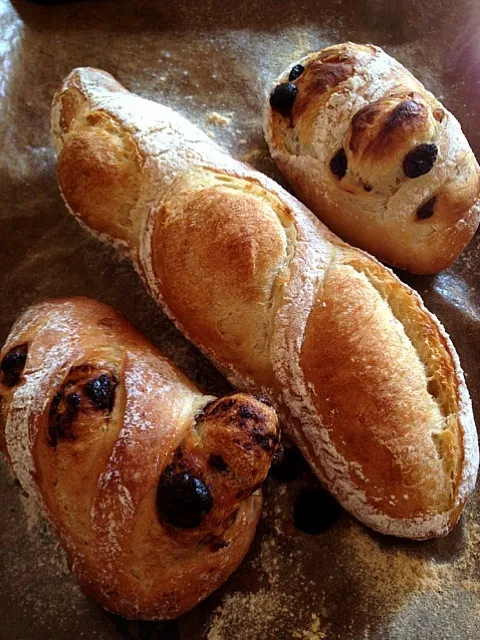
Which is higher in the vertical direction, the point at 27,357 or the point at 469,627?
the point at 469,627

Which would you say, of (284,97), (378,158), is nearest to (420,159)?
(378,158)

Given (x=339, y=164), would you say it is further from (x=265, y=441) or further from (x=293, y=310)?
(x=265, y=441)

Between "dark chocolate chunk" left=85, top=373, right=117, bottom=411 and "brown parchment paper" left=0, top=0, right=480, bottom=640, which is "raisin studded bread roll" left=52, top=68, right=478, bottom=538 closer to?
"brown parchment paper" left=0, top=0, right=480, bottom=640

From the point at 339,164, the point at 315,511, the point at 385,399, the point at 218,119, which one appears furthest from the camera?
the point at 218,119

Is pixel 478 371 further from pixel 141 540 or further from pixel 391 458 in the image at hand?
pixel 141 540

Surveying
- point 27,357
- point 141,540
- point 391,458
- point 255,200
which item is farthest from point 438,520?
point 27,357

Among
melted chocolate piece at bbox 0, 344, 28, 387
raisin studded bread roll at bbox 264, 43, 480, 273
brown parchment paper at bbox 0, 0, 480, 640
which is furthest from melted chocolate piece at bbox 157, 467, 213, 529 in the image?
raisin studded bread roll at bbox 264, 43, 480, 273

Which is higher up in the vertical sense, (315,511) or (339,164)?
(339,164)
